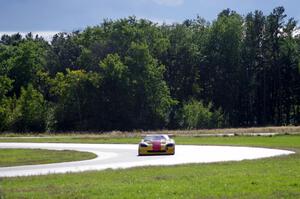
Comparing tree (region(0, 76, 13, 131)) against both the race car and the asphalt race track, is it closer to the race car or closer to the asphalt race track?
the race car

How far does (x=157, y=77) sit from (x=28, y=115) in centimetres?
2144

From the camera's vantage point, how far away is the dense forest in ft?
310

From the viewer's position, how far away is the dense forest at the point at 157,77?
94.4m

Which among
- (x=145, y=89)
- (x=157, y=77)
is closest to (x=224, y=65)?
(x=157, y=77)

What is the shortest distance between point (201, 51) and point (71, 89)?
2919 centimetres

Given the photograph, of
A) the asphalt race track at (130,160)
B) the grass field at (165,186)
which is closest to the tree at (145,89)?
the asphalt race track at (130,160)

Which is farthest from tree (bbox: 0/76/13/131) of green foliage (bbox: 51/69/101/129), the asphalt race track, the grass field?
the grass field

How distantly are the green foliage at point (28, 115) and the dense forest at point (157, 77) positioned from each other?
151mm

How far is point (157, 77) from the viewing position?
96875 millimetres

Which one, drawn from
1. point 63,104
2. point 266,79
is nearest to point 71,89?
point 63,104

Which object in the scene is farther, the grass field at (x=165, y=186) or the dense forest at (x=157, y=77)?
the dense forest at (x=157, y=77)

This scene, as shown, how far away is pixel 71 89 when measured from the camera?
94562mm

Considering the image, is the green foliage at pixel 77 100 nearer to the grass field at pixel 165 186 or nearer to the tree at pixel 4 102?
the tree at pixel 4 102

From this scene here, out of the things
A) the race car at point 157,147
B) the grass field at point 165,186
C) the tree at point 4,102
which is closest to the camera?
the grass field at point 165,186
